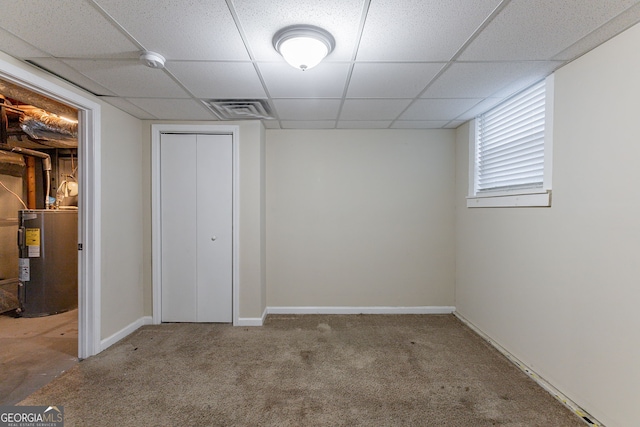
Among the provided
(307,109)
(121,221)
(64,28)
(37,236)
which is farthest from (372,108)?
(37,236)

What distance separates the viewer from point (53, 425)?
1710 mm

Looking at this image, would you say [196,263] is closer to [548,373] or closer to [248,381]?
[248,381]

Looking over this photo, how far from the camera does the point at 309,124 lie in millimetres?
3289

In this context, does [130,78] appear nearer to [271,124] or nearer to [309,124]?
[271,124]

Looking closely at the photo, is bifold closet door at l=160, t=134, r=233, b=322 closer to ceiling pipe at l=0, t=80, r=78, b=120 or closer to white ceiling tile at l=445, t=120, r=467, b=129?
ceiling pipe at l=0, t=80, r=78, b=120

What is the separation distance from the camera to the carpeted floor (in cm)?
176

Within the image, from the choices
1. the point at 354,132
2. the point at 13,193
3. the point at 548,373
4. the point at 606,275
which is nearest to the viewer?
the point at 606,275

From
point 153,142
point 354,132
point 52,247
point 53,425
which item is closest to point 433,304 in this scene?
point 354,132

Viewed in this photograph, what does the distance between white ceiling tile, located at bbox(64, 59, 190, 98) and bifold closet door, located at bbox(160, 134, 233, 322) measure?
0.81 meters

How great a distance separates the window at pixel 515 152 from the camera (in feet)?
7.00

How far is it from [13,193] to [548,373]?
6360mm

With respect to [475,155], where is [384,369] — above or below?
below

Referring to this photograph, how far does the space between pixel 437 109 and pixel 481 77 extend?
68 centimetres

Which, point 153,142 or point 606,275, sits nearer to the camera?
point 606,275
